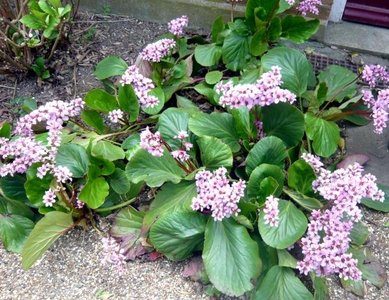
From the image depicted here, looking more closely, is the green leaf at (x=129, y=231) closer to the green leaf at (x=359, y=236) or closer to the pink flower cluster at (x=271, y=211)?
the pink flower cluster at (x=271, y=211)

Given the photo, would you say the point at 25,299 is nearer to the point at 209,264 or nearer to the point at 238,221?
the point at 209,264

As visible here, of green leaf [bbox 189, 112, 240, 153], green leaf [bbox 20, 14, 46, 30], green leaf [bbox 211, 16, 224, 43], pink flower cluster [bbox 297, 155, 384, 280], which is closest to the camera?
pink flower cluster [bbox 297, 155, 384, 280]

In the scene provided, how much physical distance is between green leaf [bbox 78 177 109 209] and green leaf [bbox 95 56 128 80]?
0.69 meters

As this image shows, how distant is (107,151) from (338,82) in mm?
1231

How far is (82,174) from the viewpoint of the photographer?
2.18 metres

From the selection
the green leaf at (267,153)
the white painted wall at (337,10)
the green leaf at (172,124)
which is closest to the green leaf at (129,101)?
the green leaf at (172,124)

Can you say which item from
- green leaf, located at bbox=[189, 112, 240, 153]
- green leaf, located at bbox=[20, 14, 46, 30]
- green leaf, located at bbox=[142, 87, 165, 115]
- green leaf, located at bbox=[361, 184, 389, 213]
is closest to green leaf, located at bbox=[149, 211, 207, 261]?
green leaf, located at bbox=[189, 112, 240, 153]

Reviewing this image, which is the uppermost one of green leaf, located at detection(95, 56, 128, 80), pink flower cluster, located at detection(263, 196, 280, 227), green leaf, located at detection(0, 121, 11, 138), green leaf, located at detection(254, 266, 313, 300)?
green leaf, located at detection(95, 56, 128, 80)

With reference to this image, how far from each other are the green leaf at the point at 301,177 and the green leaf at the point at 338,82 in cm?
60

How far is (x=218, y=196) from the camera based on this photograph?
5.82 ft

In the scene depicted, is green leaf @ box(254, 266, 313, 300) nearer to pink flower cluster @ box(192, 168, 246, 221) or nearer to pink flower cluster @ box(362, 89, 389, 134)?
pink flower cluster @ box(192, 168, 246, 221)

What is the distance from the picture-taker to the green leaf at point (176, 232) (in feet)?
6.46

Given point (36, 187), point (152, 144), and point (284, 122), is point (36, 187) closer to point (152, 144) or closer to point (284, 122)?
point (152, 144)

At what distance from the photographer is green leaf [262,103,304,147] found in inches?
83.7
